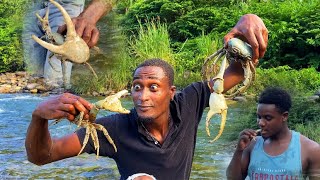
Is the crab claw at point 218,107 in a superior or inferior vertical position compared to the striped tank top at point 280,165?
superior

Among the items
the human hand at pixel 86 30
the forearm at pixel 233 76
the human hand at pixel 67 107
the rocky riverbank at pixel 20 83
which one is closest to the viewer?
the human hand at pixel 67 107

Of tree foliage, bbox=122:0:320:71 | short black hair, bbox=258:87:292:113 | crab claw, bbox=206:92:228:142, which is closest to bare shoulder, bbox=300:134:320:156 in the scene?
short black hair, bbox=258:87:292:113

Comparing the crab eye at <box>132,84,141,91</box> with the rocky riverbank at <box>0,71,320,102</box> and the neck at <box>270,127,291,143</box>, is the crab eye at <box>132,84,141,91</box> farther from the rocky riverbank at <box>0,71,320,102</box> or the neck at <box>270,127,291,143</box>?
the rocky riverbank at <box>0,71,320,102</box>

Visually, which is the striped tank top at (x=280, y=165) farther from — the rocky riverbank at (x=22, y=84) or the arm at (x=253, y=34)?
the rocky riverbank at (x=22, y=84)

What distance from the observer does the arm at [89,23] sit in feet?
8.71

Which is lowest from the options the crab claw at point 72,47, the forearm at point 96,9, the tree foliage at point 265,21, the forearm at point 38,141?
the forearm at point 38,141

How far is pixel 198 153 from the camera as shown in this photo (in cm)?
820

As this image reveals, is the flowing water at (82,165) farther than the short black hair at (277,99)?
Yes

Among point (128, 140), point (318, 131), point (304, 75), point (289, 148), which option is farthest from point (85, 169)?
point (304, 75)

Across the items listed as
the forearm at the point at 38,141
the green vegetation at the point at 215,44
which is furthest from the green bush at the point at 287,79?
the forearm at the point at 38,141

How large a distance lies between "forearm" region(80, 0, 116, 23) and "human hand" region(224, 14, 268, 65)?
565mm

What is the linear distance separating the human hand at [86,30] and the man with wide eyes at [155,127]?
0.30m

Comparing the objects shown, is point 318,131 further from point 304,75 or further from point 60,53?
point 304,75

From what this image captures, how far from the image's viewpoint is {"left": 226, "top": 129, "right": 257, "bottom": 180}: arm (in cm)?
386
